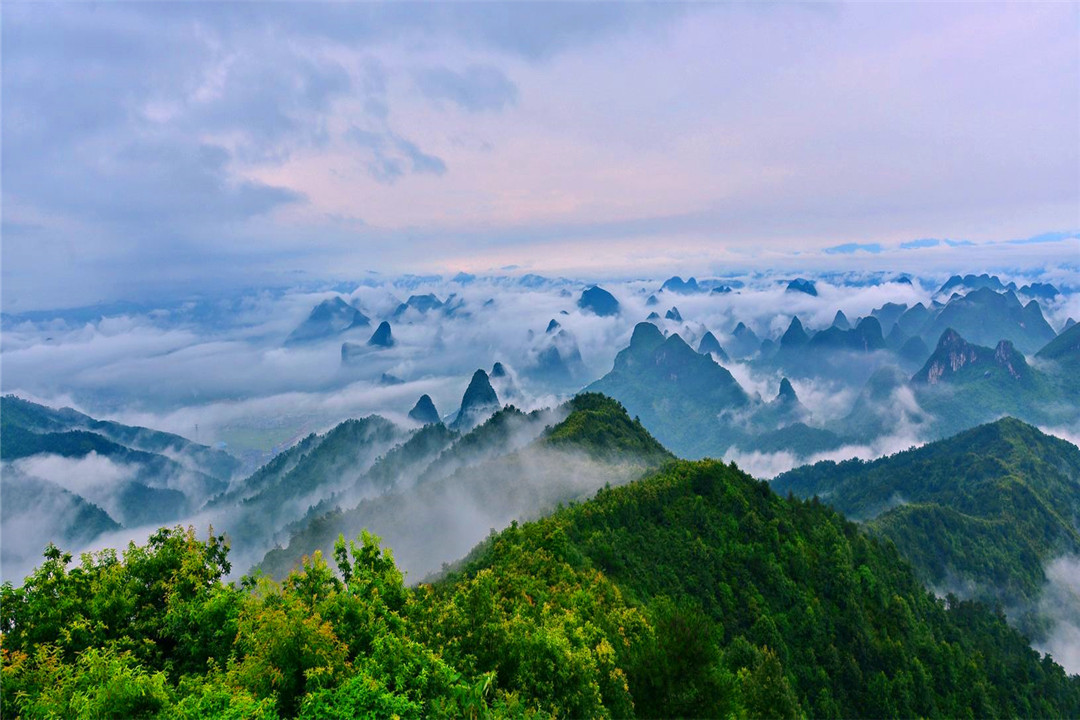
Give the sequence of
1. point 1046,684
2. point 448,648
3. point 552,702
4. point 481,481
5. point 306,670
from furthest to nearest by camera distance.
Result: 1. point 481,481
2. point 1046,684
3. point 448,648
4. point 552,702
5. point 306,670

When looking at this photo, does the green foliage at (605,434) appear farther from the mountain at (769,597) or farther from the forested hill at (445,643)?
the forested hill at (445,643)

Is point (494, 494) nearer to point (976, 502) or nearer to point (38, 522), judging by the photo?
point (976, 502)

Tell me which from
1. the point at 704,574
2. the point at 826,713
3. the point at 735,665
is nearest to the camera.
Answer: the point at 735,665

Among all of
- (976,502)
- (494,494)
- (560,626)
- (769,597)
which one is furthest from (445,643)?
(976,502)

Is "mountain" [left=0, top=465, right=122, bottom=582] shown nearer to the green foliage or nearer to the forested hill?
the green foliage

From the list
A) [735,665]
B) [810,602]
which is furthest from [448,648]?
[810,602]

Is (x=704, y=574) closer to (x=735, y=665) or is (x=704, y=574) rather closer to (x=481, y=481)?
(x=735, y=665)
